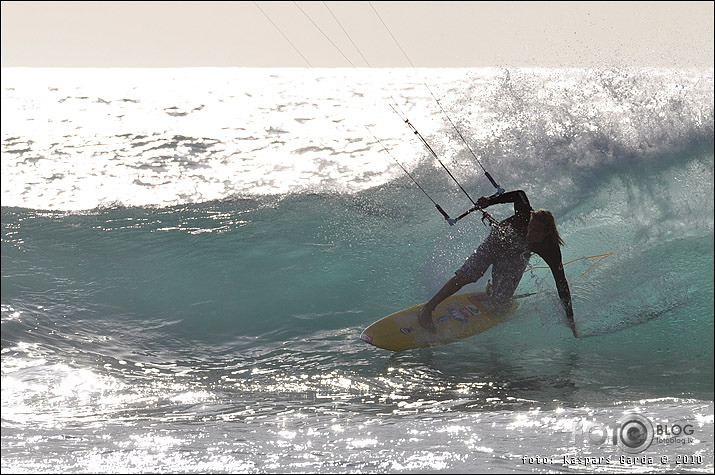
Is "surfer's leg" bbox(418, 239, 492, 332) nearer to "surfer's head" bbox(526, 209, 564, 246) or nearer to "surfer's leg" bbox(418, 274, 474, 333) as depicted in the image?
"surfer's leg" bbox(418, 274, 474, 333)

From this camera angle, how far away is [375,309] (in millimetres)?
8414

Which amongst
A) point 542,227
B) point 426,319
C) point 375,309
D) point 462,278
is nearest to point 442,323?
point 426,319

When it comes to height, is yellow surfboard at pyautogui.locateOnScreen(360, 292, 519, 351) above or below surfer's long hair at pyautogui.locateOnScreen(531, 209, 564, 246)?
below

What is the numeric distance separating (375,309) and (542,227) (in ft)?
7.60

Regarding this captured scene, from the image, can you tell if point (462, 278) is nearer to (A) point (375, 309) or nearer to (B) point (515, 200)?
(B) point (515, 200)

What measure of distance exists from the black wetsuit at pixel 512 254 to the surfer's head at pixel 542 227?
60 mm

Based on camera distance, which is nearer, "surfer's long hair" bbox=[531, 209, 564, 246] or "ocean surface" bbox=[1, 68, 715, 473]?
"ocean surface" bbox=[1, 68, 715, 473]

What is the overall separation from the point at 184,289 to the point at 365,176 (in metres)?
7.65

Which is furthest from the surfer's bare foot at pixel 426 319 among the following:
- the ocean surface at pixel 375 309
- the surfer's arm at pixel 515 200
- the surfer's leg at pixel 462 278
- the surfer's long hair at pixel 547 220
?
the surfer's long hair at pixel 547 220

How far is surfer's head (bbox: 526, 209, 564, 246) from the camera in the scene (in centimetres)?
709

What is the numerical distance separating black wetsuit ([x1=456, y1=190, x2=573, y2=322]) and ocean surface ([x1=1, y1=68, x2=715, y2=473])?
45 centimetres

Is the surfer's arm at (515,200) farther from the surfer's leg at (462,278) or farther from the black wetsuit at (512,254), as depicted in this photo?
the surfer's leg at (462,278)

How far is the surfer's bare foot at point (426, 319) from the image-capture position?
24.9 ft

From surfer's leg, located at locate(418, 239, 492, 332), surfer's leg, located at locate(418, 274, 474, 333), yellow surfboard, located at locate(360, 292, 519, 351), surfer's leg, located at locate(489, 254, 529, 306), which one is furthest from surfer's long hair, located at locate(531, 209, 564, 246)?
yellow surfboard, located at locate(360, 292, 519, 351)
